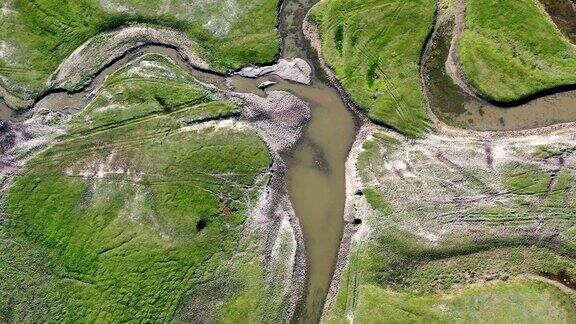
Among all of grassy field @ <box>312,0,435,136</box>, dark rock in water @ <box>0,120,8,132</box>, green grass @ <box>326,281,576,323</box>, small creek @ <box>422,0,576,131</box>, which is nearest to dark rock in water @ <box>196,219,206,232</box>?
green grass @ <box>326,281,576,323</box>

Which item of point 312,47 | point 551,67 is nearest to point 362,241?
point 312,47

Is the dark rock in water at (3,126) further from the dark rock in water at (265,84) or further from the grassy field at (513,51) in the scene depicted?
the grassy field at (513,51)

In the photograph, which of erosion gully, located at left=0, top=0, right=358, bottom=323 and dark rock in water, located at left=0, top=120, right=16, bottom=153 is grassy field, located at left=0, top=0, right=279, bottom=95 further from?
dark rock in water, located at left=0, top=120, right=16, bottom=153

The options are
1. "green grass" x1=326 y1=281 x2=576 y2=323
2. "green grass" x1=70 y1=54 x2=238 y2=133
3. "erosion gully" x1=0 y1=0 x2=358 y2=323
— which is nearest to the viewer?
"green grass" x1=326 y1=281 x2=576 y2=323

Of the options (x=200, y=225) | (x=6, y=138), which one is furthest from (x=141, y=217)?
(x=6, y=138)

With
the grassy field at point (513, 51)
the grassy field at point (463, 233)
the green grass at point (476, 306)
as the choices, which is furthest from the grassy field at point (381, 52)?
the green grass at point (476, 306)

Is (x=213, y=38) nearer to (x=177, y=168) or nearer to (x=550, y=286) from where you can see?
(x=177, y=168)
